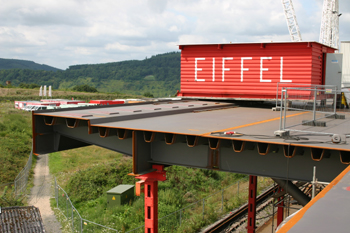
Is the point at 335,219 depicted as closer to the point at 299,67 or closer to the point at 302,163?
the point at 302,163

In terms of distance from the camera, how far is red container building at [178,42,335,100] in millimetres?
18359

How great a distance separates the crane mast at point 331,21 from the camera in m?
63.5

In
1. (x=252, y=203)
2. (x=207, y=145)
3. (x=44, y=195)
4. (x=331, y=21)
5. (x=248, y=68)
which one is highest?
(x=331, y=21)

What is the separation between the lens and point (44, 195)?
73.8 feet

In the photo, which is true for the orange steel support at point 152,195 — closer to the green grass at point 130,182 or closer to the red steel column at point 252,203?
the red steel column at point 252,203

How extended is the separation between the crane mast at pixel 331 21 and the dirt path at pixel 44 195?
57.0 m

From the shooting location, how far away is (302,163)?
871cm

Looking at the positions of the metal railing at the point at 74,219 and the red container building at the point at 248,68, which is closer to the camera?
the metal railing at the point at 74,219

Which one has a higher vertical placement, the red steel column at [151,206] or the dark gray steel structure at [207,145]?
the dark gray steel structure at [207,145]

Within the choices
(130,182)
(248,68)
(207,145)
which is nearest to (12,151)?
(130,182)

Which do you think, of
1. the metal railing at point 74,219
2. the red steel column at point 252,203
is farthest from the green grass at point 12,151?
the red steel column at point 252,203

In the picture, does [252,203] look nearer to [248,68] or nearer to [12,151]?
[248,68]

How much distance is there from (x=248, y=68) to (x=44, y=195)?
1593 centimetres

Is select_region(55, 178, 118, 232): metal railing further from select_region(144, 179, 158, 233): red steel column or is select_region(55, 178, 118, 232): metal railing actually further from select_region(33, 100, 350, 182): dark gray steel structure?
select_region(33, 100, 350, 182): dark gray steel structure
